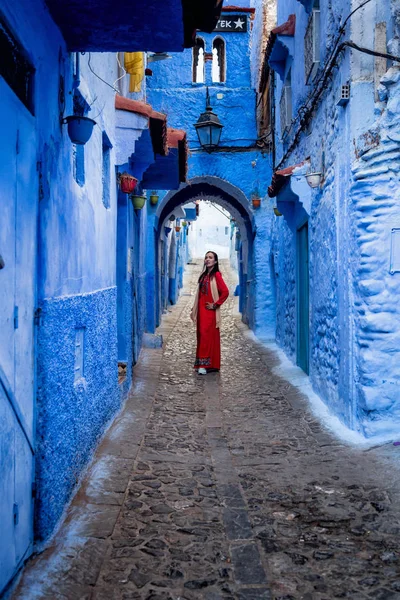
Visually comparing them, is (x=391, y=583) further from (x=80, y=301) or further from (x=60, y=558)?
(x=80, y=301)

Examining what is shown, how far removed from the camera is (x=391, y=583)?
2973mm

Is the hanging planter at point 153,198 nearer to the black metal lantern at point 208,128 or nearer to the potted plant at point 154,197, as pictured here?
the potted plant at point 154,197

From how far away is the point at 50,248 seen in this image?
11.4 ft

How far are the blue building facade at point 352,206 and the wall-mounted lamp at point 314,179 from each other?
0.04ft

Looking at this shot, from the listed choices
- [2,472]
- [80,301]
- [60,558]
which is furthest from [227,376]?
[2,472]

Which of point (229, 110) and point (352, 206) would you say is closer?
point (352, 206)

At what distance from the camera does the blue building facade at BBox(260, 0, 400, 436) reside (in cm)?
537

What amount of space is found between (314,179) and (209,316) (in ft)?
10.1

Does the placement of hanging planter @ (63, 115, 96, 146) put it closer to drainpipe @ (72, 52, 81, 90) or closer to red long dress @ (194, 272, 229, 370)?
drainpipe @ (72, 52, 81, 90)

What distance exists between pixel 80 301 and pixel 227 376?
16.7 feet

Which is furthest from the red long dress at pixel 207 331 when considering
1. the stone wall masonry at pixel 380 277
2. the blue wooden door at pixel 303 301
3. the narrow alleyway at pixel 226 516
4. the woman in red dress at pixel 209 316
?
the stone wall masonry at pixel 380 277

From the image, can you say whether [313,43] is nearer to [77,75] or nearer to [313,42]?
[313,42]

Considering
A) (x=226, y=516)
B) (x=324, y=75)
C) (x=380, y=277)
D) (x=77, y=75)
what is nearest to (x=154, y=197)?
(x=324, y=75)

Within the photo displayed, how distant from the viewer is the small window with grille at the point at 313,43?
7.11 m
